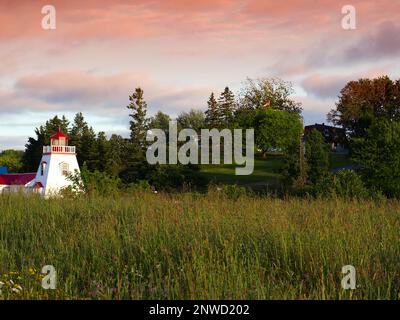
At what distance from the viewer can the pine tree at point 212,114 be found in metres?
83.6

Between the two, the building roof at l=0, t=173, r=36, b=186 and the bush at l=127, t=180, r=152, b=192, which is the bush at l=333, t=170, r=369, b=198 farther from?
the building roof at l=0, t=173, r=36, b=186

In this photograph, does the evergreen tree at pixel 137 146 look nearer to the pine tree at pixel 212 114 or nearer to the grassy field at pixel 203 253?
the pine tree at pixel 212 114

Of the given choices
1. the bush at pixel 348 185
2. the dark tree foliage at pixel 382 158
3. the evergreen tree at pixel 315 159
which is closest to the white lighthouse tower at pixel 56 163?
the evergreen tree at pixel 315 159

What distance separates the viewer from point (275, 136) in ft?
261

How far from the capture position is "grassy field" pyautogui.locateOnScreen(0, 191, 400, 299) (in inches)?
247

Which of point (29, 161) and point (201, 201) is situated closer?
point (201, 201)

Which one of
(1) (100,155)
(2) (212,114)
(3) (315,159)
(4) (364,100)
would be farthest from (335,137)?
(1) (100,155)

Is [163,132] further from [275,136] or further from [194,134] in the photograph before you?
[275,136]

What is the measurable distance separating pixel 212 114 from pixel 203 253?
81914mm

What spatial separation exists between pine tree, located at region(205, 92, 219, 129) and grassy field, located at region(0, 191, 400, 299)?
71.1 meters

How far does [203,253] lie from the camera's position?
754cm

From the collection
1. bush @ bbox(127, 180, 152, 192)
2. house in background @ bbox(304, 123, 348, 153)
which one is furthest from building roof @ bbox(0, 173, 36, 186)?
house in background @ bbox(304, 123, 348, 153)
